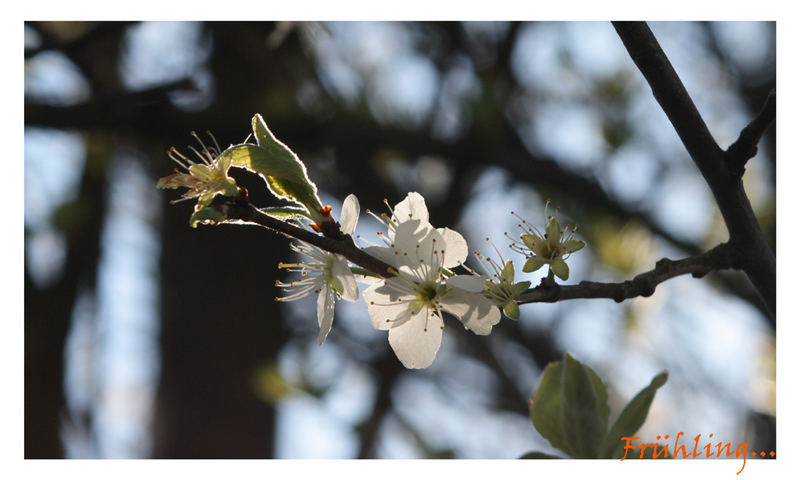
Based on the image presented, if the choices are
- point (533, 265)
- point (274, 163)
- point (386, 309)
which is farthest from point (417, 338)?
point (274, 163)

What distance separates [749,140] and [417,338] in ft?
1.26

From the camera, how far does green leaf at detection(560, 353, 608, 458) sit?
575mm

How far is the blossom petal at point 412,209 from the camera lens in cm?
69

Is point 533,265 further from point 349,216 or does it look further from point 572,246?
point 349,216

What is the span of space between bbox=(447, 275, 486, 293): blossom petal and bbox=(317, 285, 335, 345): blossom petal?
133 mm

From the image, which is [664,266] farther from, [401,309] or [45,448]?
[45,448]

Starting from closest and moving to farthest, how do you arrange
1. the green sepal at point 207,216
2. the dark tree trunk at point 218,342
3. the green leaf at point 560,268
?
the green sepal at point 207,216 → the green leaf at point 560,268 → the dark tree trunk at point 218,342

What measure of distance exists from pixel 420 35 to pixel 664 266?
1.59 m

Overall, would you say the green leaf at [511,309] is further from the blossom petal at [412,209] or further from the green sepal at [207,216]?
the green sepal at [207,216]

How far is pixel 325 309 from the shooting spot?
69 centimetres

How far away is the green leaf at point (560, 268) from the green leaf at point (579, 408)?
10 cm

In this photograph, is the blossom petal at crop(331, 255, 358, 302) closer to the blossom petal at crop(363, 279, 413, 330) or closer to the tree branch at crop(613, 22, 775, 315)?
the blossom petal at crop(363, 279, 413, 330)

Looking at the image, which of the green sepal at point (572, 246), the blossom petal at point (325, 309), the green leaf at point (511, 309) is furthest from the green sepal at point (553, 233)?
the blossom petal at point (325, 309)

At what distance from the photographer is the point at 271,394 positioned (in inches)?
67.9
